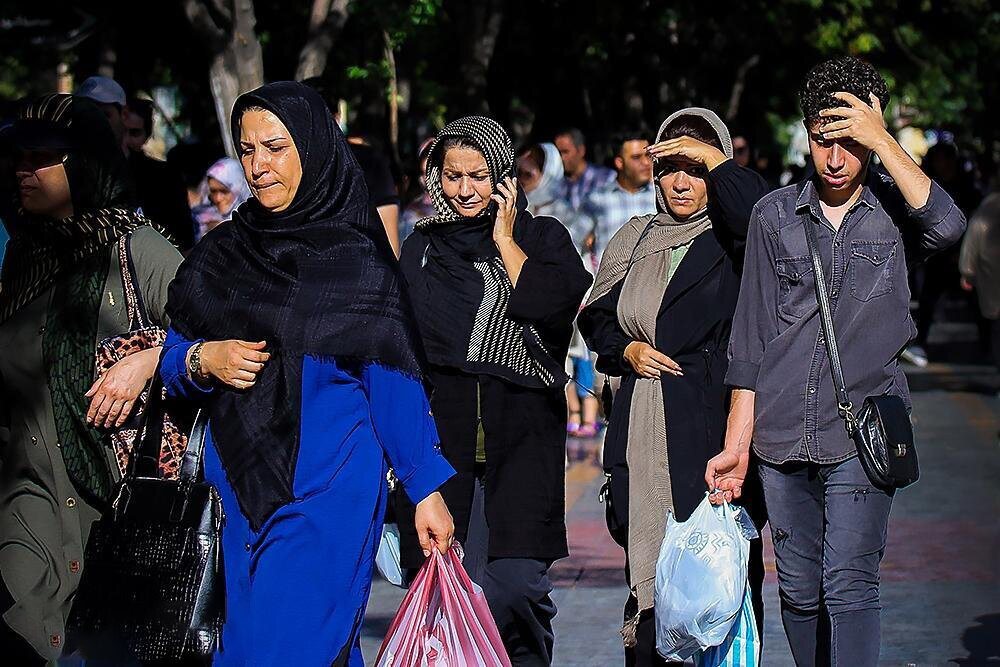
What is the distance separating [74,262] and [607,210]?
7023 millimetres

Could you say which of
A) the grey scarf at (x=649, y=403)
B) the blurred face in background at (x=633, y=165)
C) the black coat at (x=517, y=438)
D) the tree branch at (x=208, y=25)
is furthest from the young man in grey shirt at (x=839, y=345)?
the tree branch at (x=208, y=25)

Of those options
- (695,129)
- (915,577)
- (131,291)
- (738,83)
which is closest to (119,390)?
(131,291)

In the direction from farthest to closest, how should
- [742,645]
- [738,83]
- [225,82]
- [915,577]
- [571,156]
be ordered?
[738,83] → [571,156] → [225,82] → [915,577] → [742,645]

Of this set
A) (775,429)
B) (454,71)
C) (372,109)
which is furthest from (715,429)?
(454,71)

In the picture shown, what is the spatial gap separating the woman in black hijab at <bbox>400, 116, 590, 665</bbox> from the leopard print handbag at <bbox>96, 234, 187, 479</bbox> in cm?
108

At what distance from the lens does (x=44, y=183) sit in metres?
5.12

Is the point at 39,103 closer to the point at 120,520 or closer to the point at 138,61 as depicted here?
the point at 120,520

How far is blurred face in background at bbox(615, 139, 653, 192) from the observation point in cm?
965

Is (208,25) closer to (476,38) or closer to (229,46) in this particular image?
(229,46)

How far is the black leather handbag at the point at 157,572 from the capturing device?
421 cm

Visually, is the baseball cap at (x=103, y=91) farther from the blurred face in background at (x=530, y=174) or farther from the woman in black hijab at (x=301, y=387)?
the blurred face in background at (x=530, y=174)

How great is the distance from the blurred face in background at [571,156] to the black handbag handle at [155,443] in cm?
949

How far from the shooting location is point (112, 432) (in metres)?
4.59

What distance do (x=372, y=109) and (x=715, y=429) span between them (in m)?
15.0
